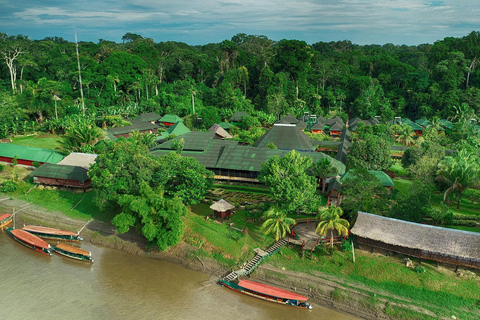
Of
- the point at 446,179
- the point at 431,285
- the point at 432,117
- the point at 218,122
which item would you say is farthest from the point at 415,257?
the point at 432,117

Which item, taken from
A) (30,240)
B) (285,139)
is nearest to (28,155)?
(30,240)

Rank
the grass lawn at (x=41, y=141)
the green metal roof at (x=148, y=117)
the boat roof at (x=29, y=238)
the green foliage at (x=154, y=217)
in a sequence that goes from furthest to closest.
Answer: the green metal roof at (x=148, y=117) → the grass lawn at (x=41, y=141) → the boat roof at (x=29, y=238) → the green foliage at (x=154, y=217)

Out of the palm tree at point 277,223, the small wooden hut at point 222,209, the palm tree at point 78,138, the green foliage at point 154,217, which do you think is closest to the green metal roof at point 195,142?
the palm tree at point 78,138

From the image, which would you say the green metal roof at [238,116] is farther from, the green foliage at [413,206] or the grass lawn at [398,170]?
the green foliage at [413,206]

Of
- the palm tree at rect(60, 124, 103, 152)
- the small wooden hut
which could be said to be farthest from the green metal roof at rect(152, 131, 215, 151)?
the small wooden hut

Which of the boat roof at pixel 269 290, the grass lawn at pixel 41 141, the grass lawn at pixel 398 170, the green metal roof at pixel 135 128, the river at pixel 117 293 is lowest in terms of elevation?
the river at pixel 117 293

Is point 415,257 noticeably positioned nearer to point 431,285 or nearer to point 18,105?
point 431,285
